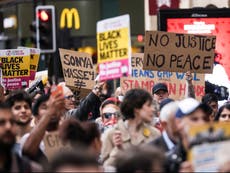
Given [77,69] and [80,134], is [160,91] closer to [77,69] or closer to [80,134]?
[77,69]

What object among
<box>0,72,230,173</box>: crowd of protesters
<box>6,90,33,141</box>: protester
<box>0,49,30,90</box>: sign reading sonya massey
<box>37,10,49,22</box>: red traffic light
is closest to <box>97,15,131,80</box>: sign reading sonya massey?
<box>0,72,230,173</box>: crowd of protesters

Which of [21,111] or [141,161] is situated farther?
[21,111]

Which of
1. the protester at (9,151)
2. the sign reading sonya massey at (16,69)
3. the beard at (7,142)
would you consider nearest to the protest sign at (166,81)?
the sign reading sonya massey at (16,69)

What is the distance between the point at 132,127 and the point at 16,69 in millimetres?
5489

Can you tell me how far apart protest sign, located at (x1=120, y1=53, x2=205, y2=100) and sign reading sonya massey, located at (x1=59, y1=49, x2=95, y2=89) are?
1.42ft

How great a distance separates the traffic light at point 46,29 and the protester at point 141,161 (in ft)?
59.8

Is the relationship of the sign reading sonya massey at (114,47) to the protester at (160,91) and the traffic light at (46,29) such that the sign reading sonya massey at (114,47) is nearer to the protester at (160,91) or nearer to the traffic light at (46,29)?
the protester at (160,91)

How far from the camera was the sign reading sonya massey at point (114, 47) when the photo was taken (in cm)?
1001

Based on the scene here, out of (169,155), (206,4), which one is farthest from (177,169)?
(206,4)

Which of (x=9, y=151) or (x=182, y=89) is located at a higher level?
(x=9, y=151)

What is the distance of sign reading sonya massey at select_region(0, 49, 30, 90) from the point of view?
568 inches

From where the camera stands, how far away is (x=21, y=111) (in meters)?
9.49

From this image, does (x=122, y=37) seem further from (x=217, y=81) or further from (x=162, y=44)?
(x=217, y=81)

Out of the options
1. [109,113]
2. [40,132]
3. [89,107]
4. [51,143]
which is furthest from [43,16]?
[40,132]
